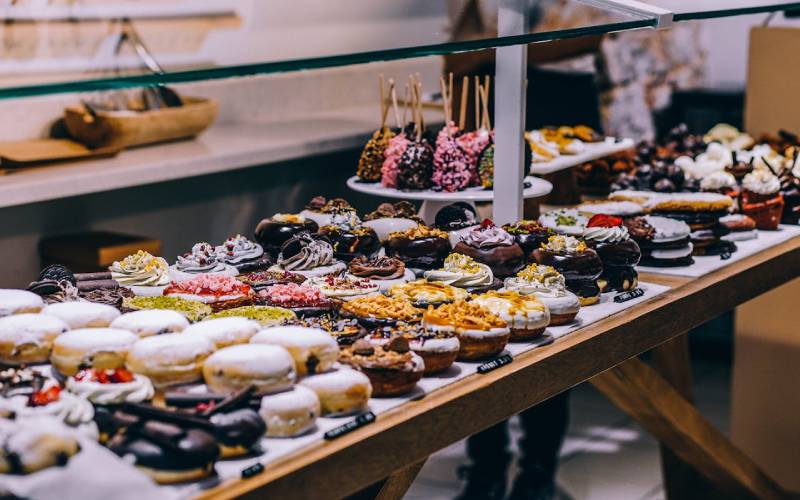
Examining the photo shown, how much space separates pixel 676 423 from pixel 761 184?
0.72 metres

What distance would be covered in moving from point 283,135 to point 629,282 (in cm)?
296

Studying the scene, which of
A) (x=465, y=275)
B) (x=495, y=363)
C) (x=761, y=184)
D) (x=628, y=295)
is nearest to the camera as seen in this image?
(x=495, y=363)

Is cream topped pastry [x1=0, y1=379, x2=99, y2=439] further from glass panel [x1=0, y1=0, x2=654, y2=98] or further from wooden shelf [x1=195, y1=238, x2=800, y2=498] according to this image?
glass panel [x1=0, y1=0, x2=654, y2=98]

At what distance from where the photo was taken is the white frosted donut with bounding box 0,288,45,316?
198 centimetres

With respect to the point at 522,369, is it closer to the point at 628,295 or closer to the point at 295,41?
the point at 628,295

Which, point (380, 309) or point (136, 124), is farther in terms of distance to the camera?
point (136, 124)

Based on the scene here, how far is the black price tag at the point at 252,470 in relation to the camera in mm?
1544

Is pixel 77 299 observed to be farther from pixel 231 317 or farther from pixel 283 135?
pixel 283 135

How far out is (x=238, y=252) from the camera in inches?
99.3

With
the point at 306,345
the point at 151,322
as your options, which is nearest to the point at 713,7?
the point at 306,345

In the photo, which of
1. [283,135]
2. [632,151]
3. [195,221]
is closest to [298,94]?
[283,135]

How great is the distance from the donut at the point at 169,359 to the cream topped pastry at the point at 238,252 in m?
0.72

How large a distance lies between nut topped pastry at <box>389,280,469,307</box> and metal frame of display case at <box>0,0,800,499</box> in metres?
0.21

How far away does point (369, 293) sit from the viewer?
7.61 feet
